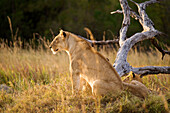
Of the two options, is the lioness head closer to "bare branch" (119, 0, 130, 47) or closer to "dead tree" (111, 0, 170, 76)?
"dead tree" (111, 0, 170, 76)

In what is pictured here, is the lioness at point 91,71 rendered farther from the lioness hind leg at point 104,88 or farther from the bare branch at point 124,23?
the bare branch at point 124,23

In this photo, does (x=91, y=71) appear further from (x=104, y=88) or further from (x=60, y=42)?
(x=60, y=42)

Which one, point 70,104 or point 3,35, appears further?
point 3,35

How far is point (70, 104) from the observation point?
393cm

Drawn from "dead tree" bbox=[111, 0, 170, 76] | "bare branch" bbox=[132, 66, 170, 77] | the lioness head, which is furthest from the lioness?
"bare branch" bbox=[132, 66, 170, 77]

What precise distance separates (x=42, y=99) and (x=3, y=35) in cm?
1223

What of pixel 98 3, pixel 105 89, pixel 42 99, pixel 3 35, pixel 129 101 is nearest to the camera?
pixel 129 101

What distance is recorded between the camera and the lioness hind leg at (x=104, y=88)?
389 centimetres

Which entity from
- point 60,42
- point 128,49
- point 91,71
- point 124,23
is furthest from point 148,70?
point 60,42

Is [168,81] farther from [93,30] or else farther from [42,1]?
[42,1]

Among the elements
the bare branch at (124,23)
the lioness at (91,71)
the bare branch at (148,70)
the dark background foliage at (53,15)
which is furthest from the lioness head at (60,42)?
the dark background foliage at (53,15)

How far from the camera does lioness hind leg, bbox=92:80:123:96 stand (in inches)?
153

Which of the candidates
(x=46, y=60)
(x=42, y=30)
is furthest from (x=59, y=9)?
(x=46, y=60)

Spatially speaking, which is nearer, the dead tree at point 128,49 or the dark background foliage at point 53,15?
the dead tree at point 128,49
